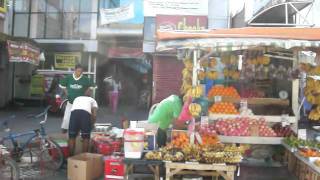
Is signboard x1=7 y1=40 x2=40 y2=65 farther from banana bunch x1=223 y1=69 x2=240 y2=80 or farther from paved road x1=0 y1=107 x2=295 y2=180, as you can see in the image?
banana bunch x1=223 y1=69 x2=240 y2=80

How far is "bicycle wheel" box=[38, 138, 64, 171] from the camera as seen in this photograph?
29.1ft

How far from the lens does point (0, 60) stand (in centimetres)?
2094

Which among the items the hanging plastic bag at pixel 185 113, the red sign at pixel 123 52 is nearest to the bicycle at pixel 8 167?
the hanging plastic bag at pixel 185 113

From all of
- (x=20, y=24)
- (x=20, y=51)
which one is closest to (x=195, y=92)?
(x=20, y=51)

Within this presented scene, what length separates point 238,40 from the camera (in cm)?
646

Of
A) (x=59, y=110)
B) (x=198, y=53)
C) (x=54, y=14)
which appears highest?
(x=54, y=14)

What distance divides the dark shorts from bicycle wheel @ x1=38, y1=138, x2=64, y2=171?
43 cm

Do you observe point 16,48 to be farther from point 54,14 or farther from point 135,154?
point 135,154

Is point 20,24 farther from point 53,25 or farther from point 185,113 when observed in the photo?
point 185,113

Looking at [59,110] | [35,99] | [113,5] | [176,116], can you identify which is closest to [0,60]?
[35,99]

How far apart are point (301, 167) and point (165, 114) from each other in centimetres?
247

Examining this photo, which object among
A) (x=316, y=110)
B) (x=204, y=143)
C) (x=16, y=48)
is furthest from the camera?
(x=16, y=48)

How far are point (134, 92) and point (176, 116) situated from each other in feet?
69.6

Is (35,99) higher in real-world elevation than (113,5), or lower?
lower
